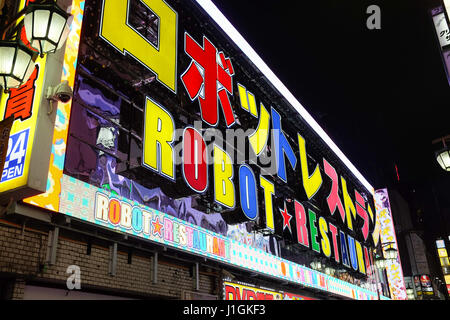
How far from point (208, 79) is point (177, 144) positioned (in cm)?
296

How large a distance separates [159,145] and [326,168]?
1235 centimetres

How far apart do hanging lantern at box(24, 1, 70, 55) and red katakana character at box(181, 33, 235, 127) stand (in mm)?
5774

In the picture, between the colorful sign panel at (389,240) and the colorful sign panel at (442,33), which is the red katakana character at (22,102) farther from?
the colorful sign panel at (389,240)

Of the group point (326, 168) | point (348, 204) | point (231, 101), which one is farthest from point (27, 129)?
point (348, 204)

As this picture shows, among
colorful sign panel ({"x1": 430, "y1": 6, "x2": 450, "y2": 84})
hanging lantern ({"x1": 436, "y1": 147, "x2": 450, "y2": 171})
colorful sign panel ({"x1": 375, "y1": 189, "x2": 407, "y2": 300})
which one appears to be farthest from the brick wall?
colorful sign panel ({"x1": 375, "y1": 189, "x2": 407, "y2": 300})

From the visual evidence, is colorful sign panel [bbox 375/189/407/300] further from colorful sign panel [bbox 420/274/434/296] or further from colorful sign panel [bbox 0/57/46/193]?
colorful sign panel [bbox 0/57/46/193]

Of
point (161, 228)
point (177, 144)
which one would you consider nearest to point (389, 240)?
point (177, 144)

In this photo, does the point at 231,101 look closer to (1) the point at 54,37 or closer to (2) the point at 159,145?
(2) the point at 159,145

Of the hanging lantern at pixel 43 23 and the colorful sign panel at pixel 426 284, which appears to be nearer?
the hanging lantern at pixel 43 23

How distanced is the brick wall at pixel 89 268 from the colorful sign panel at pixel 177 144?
0.72 meters

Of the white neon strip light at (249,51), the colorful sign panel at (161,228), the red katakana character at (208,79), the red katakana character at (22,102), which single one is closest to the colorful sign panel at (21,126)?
the red katakana character at (22,102)

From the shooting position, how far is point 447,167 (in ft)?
36.1

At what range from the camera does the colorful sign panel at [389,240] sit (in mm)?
25828

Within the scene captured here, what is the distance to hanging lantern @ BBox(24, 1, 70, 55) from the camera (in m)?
5.59
